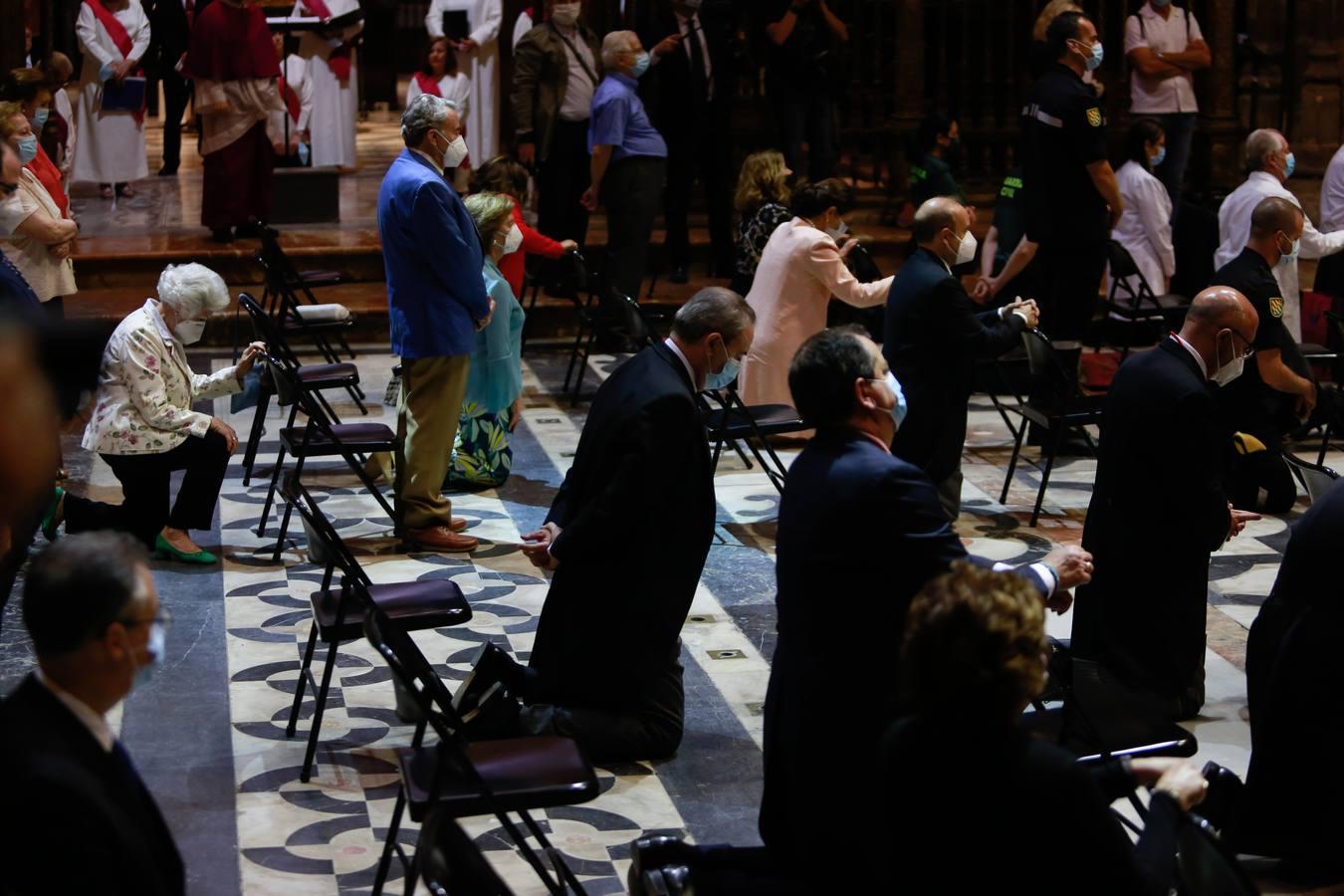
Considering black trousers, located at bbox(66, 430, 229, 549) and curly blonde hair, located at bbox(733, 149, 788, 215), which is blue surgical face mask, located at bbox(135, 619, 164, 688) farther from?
curly blonde hair, located at bbox(733, 149, 788, 215)

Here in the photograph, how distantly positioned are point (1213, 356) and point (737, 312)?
4.68 feet

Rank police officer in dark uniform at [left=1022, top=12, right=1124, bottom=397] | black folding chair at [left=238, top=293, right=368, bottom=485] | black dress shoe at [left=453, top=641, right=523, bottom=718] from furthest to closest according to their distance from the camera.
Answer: police officer in dark uniform at [left=1022, top=12, right=1124, bottom=397]
black folding chair at [left=238, top=293, right=368, bottom=485]
black dress shoe at [left=453, top=641, right=523, bottom=718]

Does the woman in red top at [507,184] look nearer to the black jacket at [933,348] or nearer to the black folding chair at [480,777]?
the black jacket at [933,348]

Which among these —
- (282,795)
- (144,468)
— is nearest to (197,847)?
(282,795)

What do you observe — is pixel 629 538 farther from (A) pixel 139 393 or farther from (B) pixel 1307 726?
(A) pixel 139 393

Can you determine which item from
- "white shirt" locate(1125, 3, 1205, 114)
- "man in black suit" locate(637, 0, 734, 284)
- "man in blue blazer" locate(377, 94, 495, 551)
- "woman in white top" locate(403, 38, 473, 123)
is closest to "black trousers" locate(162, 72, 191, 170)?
"woman in white top" locate(403, 38, 473, 123)

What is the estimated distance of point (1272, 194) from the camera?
28.2 ft

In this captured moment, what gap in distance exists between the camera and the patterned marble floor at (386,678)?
4.50 metres

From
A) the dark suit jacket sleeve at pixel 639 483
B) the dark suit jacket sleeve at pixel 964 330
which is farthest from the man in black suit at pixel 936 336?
the dark suit jacket sleeve at pixel 639 483

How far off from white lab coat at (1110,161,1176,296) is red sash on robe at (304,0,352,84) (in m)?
6.23

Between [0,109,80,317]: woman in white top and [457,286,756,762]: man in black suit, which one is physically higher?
[0,109,80,317]: woman in white top

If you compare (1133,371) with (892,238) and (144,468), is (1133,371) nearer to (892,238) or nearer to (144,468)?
(144,468)

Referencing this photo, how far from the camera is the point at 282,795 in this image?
4.75 m

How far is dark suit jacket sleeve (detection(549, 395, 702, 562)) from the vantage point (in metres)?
4.75
